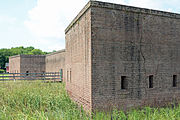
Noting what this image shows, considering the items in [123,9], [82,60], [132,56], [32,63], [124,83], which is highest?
[123,9]

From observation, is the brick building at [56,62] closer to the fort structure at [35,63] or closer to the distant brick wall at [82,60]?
the fort structure at [35,63]

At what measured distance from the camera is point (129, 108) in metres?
6.97

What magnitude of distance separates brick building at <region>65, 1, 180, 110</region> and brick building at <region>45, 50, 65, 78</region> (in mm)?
9890

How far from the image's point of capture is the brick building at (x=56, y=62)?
18250mm

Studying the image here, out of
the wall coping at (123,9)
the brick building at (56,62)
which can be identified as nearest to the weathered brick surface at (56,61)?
the brick building at (56,62)

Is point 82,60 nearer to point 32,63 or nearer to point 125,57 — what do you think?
point 125,57

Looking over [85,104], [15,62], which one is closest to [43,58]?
[15,62]

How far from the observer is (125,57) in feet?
23.1

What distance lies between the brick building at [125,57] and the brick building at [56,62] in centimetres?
989

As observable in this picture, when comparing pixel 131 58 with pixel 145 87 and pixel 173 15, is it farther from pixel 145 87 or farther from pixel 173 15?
pixel 173 15

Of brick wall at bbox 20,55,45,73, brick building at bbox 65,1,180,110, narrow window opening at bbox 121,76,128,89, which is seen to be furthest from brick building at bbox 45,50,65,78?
narrow window opening at bbox 121,76,128,89

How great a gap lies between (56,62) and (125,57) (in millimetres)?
14481

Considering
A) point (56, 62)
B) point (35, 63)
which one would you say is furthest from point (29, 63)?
point (56, 62)

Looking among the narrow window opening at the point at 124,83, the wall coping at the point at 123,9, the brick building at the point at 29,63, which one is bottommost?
the narrow window opening at the point at 124,83
